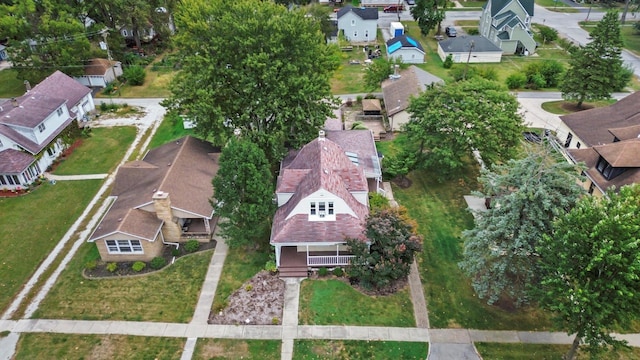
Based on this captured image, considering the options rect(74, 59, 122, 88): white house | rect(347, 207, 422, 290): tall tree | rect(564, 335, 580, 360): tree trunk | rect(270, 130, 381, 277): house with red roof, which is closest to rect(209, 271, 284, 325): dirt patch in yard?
rect(270, 130, 381, 277): house with red roof

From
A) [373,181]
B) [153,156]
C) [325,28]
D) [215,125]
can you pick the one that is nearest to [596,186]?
[373,181]

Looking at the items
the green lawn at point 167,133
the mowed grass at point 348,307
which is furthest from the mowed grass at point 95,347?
the green lawn at point 167,133

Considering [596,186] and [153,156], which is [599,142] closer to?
[596,186]

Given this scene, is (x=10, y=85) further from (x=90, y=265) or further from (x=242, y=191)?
(x=242, y=191)

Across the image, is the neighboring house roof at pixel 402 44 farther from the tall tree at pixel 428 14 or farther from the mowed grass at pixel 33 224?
the mowed grass at pixel 33 224

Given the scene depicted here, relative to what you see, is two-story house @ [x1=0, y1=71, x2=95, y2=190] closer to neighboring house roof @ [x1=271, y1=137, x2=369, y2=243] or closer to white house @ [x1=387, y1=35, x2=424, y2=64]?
neighboring house roof @ [x1=271, y1=137, x2=369, y2=243]
